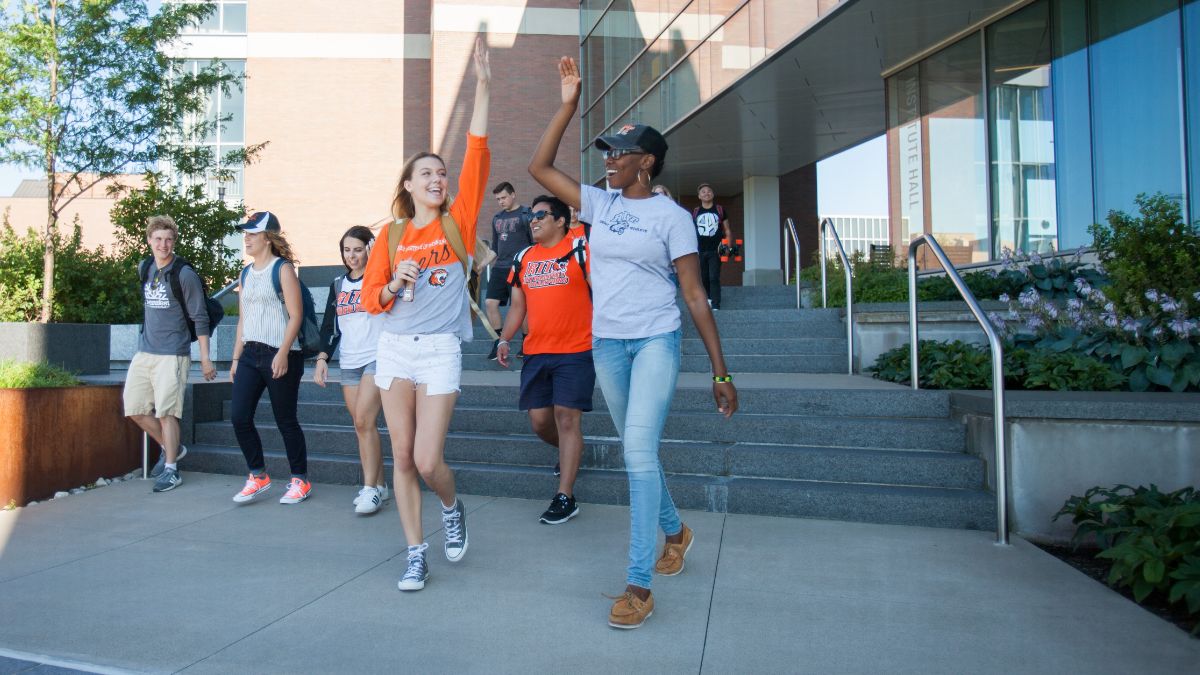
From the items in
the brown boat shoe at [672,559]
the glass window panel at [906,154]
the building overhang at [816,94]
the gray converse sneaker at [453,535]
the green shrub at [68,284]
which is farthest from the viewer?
the glass window panel at [906,154]

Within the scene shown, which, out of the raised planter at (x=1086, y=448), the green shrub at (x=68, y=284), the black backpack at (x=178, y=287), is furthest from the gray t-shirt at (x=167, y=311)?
the green shrub at (x=68, y=284)

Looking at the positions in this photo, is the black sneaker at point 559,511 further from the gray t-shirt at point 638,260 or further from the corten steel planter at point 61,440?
the corten steel planter at point 61,440

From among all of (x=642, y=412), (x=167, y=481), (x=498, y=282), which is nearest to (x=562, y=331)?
(x=642, y=412)

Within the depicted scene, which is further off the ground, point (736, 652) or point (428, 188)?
point (428, 188)

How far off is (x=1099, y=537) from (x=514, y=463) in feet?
12.2

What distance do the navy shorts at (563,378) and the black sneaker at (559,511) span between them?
565mm

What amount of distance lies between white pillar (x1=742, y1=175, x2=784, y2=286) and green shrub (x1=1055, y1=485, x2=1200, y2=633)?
16.9 m

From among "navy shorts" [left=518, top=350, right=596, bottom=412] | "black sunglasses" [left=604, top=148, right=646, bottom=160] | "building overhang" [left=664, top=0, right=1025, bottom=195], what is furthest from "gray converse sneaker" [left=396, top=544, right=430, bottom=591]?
"building overhang" [left=664, top=0, right=1025, bottom=195]

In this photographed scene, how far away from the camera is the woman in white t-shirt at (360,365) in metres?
5.38

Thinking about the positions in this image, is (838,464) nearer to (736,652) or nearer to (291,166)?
(736,652)

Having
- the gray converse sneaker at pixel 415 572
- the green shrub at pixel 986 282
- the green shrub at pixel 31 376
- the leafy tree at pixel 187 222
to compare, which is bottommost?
the gray converse sneaker at pixel 415 572

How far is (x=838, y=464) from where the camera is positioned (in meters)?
5.39

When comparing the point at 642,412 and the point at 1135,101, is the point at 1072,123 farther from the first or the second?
the point at 642,412

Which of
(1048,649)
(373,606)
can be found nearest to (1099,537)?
(1048,649)
